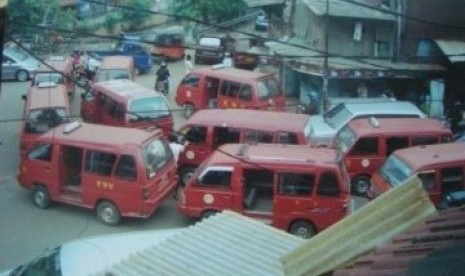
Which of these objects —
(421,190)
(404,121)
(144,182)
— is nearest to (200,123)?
(144,182)

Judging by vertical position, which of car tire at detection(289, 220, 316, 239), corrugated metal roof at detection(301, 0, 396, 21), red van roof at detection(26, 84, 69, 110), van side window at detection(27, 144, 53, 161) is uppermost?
corrugated metal roof at detection(301, 0, 396, 21)

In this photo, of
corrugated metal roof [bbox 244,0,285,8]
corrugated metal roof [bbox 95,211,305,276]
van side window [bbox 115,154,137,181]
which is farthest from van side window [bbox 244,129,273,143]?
corrugated metal roof [bbox 244,0,285,8]

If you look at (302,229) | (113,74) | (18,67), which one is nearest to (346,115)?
(302,229)

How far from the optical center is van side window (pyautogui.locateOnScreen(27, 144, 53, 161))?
11.2 metres

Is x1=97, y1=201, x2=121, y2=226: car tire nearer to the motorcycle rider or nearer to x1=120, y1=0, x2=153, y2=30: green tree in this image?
the motorcycle rider

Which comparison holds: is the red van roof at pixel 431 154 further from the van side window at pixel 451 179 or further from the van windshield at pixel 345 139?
the van windshield at pixel 345 139

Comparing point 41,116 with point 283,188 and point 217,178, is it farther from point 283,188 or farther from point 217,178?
point 283,188

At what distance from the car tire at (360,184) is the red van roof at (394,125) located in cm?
89

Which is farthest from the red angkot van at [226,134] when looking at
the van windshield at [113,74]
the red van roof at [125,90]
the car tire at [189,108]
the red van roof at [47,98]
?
the van windshield at [113,74]

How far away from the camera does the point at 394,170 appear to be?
11219mm

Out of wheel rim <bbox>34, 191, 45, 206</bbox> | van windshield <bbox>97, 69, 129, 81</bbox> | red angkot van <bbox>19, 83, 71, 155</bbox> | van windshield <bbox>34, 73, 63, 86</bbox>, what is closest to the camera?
wheel rim <bbox>34, 191, 45, 206</bbox>

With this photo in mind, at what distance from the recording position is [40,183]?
1134cm

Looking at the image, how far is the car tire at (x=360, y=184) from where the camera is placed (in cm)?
1252

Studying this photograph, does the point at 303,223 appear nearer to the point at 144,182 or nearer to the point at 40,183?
the point at 144,182
